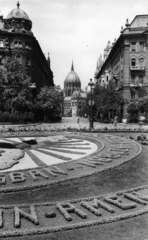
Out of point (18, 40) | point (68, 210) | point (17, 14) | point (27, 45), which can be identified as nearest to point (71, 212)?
point (68, 210)

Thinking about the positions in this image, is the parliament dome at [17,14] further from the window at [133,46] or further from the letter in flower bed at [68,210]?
the letter in flower bed at [68,210]

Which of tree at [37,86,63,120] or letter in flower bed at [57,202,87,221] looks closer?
letter in flower bed at [57,202,87,221]

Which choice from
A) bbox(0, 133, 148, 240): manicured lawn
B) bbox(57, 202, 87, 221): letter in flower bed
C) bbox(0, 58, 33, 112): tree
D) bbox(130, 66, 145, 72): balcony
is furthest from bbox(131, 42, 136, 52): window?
bbox(57, 202, 87, 221): letter in flower bed

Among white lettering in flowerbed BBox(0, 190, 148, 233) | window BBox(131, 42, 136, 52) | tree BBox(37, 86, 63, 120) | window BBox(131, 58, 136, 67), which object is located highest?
window BBox(131, 42, 136, 52)

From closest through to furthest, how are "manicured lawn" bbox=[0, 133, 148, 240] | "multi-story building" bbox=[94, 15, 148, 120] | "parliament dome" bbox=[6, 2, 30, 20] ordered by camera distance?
"manicured lawn" bbox=[0, 133, 148, 240]
"multi-story building" bbox=[94, 15, 148, 120]
"parliament dome" bbox=[6, 2, 30, 20]

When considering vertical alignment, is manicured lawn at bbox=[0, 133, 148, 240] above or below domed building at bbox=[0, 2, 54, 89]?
below

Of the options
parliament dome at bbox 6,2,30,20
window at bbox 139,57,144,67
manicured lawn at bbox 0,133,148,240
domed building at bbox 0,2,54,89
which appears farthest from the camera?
parliament dome at bbox 6,2,30,20

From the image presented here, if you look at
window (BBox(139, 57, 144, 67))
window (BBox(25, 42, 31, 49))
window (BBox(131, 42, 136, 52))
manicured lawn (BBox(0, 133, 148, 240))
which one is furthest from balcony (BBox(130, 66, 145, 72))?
manicured lawn (BBox(0, 133, 148, 240))

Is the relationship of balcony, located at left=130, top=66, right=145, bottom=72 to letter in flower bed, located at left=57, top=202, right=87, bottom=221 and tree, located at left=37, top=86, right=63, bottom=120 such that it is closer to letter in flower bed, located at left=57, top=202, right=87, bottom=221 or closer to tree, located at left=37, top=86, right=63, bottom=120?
tree, located at left=37, top=86, right=63, bottom=120

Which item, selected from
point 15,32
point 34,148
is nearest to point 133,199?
point 34,148

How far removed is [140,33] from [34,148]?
53.7 meters

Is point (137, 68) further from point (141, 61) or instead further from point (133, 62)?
point (141, 61)

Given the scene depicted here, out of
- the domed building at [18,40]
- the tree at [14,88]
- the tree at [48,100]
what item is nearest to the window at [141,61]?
the tree at [48,100]

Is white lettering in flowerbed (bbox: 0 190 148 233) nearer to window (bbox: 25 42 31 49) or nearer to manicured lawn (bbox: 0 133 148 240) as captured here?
manicured lawn (bbox: 0 133 148 240)
